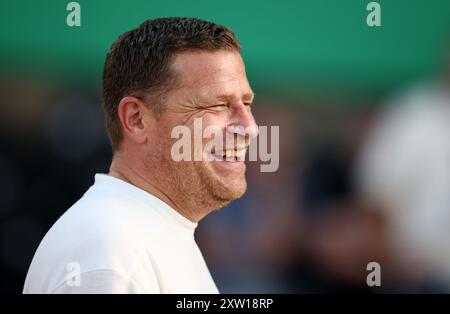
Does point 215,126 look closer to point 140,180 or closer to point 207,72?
point 207,72

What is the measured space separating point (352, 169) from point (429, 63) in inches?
33.4

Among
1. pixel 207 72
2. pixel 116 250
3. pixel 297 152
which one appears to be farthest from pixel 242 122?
pixel 297 152

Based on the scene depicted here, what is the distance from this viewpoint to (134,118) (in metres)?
2.12

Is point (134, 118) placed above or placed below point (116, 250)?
above

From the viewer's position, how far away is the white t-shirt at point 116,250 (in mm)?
1675

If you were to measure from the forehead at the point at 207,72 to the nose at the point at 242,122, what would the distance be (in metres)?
0.06

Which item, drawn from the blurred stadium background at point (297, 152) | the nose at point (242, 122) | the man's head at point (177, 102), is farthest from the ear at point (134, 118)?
the blurred stadium background at point (297, 152)

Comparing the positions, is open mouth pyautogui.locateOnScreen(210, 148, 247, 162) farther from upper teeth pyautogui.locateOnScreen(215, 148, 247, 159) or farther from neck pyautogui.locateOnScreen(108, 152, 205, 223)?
neck pyautogui.locateOnScreen(108, 152, 205, 223)

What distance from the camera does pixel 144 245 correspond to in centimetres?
178

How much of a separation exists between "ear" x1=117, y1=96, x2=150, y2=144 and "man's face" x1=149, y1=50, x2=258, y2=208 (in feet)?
0.16

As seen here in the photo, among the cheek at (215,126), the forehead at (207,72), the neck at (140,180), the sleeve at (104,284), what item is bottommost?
the sleeve at (104,284)

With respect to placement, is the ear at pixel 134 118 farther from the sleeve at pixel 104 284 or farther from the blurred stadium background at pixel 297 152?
the blurred stadium background at pixel 297 152

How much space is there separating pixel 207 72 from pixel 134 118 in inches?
10.1

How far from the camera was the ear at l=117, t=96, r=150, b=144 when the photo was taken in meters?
2.11
